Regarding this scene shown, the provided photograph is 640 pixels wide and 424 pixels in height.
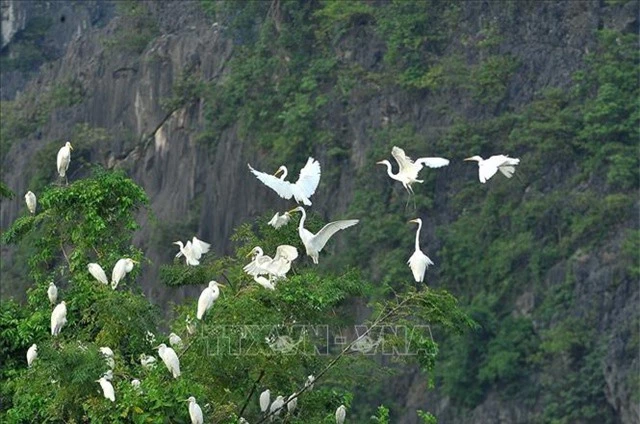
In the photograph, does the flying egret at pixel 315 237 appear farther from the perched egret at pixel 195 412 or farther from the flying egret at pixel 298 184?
the perched egret at pixel 195 412

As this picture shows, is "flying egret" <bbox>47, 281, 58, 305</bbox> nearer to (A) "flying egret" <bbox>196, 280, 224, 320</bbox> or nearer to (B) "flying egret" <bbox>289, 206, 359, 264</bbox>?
(A) "flying egret" <bbox>196, 280, 224, 320</bbox>

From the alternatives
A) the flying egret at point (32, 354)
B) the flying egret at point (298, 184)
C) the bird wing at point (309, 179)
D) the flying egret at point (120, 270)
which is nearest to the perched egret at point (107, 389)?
the flying egret at point (32, 354)

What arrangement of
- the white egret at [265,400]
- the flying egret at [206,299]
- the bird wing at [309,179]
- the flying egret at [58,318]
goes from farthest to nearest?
1. the bird wing at [309,179]
2. the flying egret at [58,318]
3. the white egret at [265,400]
4. the flying egret at [206,299]

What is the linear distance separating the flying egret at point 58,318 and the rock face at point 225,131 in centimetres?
2194

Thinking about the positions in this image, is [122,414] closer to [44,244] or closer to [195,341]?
[195,341]

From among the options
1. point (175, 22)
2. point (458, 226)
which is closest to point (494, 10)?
point (458, 226)

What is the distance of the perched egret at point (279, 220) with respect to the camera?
23.0 metres

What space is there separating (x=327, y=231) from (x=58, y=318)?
220 centimetres

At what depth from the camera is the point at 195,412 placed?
1947 centimetres

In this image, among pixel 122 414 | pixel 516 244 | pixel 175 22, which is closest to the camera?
pixel 122 414

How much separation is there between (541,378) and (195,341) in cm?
2437

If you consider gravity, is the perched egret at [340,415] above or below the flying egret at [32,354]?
below

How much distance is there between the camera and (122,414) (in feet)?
65.2

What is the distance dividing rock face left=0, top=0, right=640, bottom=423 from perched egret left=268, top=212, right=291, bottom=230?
20.2 metres
